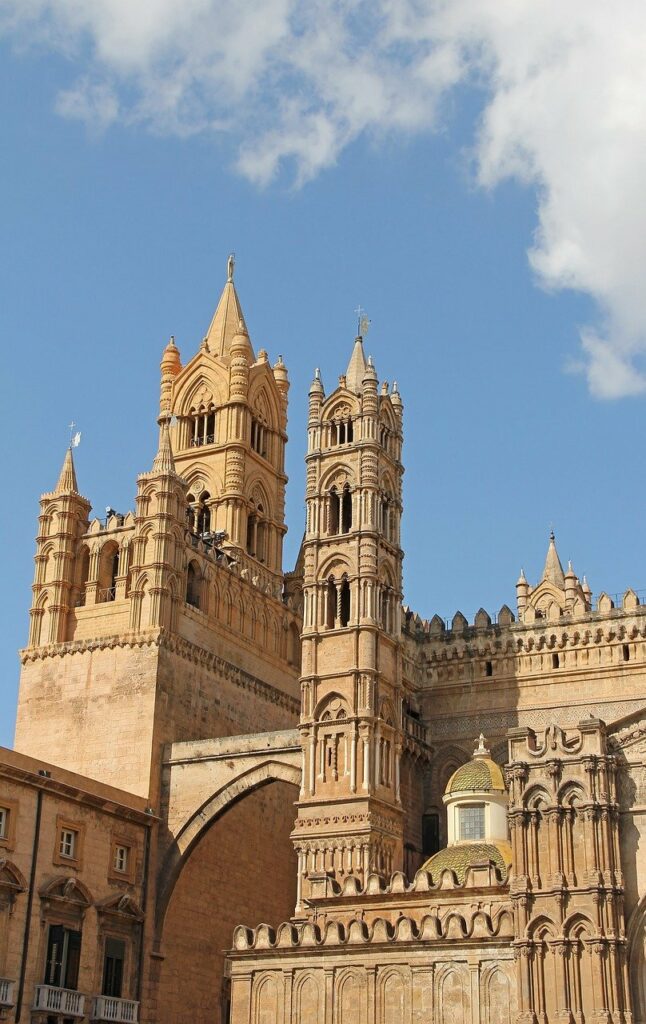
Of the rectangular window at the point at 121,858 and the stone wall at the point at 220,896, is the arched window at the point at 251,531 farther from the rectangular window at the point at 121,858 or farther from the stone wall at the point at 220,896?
the rectangular window at the point at 121,858

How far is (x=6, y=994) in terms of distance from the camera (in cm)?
3553

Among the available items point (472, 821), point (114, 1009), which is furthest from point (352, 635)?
point (114, 1009)

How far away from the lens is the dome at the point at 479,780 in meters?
38.4

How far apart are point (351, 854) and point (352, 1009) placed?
366 inches

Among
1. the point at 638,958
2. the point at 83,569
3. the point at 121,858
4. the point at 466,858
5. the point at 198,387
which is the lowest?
the point at 638,958

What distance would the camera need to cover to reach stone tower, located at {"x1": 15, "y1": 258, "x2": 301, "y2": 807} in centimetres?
4469

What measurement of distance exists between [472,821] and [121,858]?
10938mm

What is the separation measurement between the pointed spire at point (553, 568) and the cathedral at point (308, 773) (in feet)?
45.0

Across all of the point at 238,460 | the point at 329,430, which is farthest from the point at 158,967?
the point at 238,460

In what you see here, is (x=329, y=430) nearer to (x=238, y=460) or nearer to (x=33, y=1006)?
(x=238, y=460)

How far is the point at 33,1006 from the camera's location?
119 ft

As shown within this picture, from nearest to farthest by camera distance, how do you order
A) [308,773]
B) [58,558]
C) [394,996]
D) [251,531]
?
1. [394,996]
2. [308,773]
3. [58,558]
4. [251,531]

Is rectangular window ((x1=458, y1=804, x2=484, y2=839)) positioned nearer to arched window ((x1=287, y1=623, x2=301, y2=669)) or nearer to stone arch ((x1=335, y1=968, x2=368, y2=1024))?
stone arch ((x1=335, y1=968, x2=368, y2=1024))

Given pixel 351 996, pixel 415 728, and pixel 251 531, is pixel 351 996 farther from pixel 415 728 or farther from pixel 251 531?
pixel 251 531
